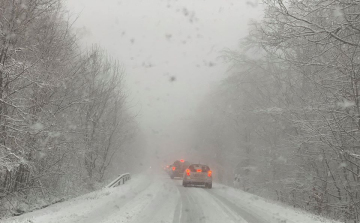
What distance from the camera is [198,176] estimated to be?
66.2ft

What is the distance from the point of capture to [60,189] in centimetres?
1472

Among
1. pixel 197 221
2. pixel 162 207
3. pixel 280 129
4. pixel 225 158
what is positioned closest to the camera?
pixel 197 221

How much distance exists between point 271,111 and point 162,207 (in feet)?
28.4

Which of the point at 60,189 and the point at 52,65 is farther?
the point at 60,189

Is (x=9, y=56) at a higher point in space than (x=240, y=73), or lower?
lower

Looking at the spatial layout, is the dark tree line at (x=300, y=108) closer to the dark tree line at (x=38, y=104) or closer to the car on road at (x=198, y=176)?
the car on road at (x=198, y=176)

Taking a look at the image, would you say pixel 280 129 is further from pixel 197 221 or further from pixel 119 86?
pixel 197 221

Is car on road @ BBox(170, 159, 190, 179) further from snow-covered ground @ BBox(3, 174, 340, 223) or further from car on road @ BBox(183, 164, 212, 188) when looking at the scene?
snow-covered ground @ BBox(3, 174, 340, 223)

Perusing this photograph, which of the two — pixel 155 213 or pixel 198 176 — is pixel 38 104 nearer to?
pixel 155 213

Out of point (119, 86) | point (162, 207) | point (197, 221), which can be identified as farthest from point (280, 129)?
point (197, 221)

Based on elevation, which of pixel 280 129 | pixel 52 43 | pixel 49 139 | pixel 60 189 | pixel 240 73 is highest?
pixel 240 73

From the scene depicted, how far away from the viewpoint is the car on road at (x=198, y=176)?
2011cm

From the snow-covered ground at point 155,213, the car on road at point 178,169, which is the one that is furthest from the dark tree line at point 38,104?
the car on road at point 178,169

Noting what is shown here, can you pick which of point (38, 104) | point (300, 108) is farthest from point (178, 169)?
point (38, 104)
